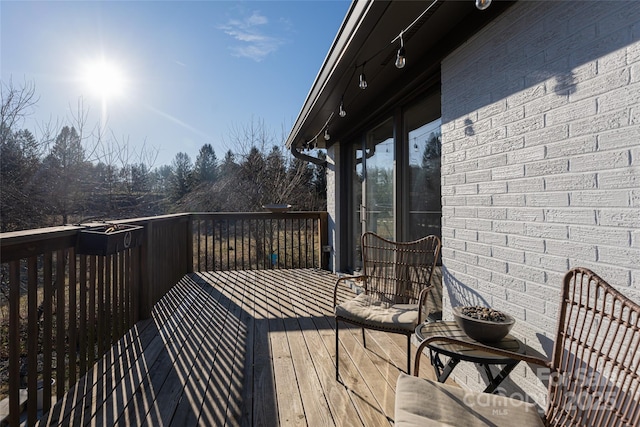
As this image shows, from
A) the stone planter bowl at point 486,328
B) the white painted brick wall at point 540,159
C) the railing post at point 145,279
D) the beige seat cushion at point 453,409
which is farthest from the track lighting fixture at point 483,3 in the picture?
the railing post at point 145,279

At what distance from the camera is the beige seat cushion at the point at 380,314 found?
6.43 ft

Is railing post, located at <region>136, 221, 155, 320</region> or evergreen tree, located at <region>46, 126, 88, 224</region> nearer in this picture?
railing post, located at <region>136, 221, 155, 320</region>

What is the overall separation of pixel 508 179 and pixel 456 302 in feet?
2.80

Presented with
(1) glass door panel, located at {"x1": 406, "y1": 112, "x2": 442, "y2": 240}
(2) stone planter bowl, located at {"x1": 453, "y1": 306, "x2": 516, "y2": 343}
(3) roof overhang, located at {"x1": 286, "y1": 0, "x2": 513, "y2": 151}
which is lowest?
(2) stone planter bowl, located at {"x1": 453, "y1": 306, "x2": 516, "y2": 343}

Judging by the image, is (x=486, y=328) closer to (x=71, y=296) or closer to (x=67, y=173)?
(x=71, y=296)

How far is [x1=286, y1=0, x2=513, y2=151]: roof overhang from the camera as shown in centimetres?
178

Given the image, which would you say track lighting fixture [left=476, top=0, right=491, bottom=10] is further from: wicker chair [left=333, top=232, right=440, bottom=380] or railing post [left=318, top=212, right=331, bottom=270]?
railing post [left=318, top=212, right=331, bottom=270]

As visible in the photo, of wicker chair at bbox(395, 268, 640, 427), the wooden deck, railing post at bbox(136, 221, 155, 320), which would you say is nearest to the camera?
wicker chair at bbox(395, 268, 640, 427)

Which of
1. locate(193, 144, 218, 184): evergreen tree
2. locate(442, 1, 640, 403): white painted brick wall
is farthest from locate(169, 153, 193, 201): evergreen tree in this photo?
locate(442, 1, 640, 403): white painted brick wall

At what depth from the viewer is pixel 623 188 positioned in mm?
1129

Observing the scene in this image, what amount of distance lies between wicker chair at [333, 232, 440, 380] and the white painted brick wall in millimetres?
300

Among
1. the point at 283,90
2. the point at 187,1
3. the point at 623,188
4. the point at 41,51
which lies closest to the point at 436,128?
the point at 623,188

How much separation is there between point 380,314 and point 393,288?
56 cm

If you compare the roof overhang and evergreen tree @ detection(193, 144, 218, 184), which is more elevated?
evergreen tree @ detection(193, 144, 218, 184)
